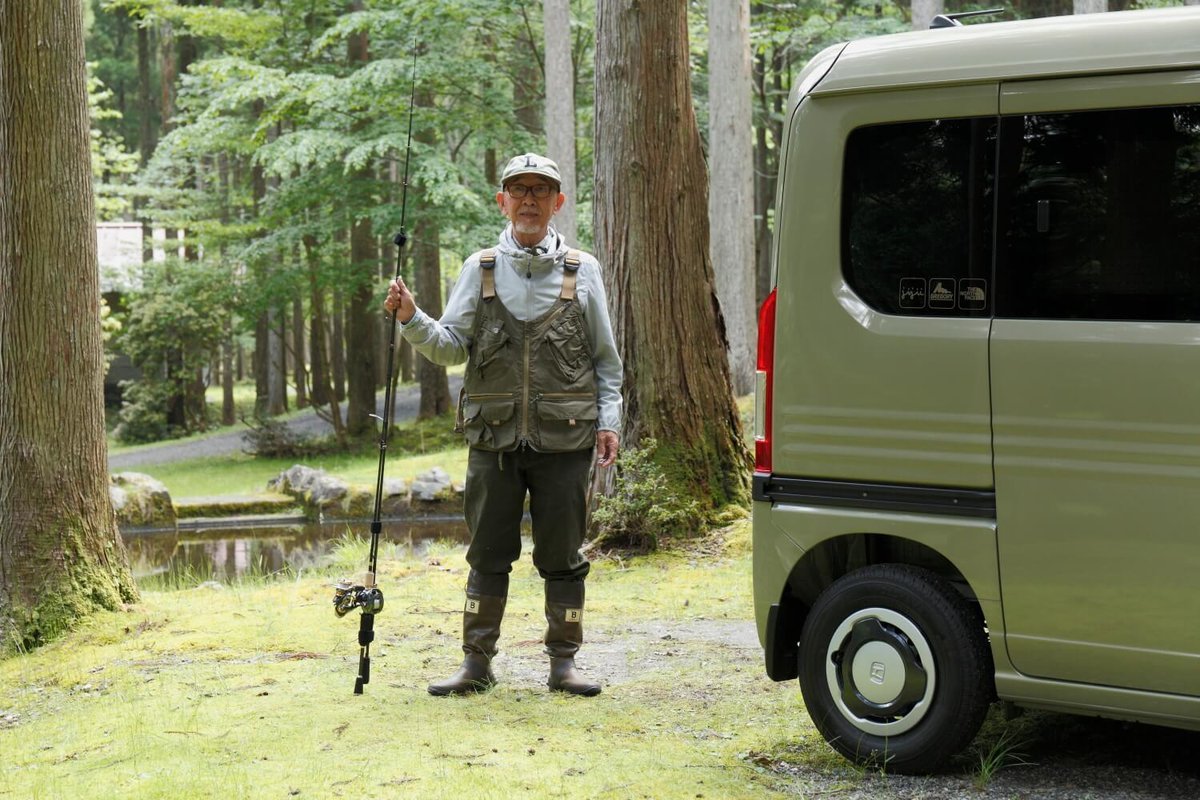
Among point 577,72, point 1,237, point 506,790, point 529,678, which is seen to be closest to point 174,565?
point 1,237

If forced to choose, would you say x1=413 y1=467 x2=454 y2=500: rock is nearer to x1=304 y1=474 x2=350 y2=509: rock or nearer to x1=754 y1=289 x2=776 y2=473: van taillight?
x1=304 y1=474 x2=350 y2=509: rock

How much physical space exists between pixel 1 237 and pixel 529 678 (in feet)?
13.9

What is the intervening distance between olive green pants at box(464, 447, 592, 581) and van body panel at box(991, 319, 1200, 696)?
1994mm

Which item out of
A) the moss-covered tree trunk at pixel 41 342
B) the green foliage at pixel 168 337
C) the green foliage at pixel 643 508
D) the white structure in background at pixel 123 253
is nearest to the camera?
the moss-covered tree trunk at pixel 41 342

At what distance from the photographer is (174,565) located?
14328 millimetres

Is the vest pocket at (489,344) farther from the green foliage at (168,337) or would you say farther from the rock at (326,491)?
the green foliage at (168,337)

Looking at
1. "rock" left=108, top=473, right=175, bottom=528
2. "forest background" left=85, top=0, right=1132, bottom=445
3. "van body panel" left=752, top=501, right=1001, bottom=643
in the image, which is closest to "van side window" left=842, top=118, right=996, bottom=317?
"van body panel" left=752, top=501, right=1001, bottom=643

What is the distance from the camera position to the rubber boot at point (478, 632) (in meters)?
5.73

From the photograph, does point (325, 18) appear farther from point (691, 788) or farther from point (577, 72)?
point (691, 788)

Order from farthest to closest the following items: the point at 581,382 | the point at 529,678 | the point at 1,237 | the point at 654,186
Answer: the point at 654,186 < the point at 1,237 < the point at 529,678 < the point at 581,382

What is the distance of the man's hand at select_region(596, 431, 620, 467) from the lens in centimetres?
562

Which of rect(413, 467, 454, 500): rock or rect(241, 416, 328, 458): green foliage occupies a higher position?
rect(413, 467, 454, 500): rock

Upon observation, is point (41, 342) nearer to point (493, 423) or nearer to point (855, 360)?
point (493, 423)

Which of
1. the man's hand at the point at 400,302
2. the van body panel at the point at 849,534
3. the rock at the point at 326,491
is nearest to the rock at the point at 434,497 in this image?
the rock at the point at 326,491
